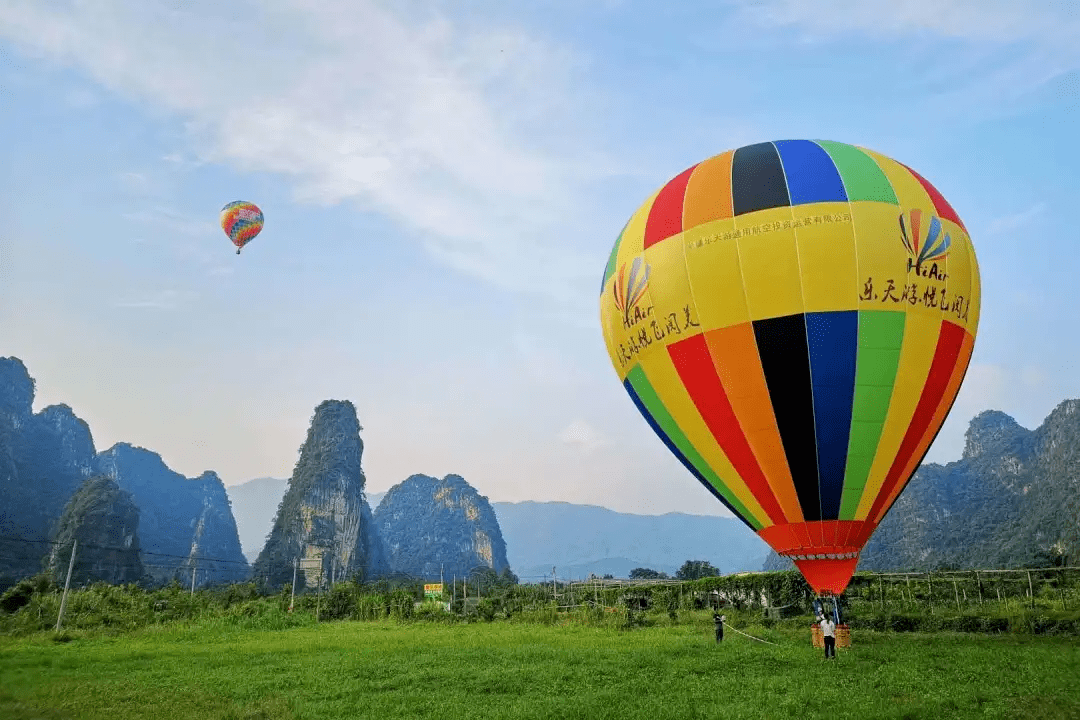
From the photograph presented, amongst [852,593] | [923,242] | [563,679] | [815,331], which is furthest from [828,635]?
[852,593]

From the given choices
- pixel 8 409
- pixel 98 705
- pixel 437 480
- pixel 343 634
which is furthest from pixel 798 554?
pixel 437 480

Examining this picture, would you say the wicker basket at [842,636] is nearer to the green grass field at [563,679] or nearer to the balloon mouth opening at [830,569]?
the green grass field at [563,679]

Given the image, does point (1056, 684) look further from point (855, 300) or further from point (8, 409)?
point (8, 409)

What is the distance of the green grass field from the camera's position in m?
7.82

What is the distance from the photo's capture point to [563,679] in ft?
33.3

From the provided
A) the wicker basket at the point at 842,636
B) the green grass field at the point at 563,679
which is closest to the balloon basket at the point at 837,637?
the wicker basket at the point at 842,636

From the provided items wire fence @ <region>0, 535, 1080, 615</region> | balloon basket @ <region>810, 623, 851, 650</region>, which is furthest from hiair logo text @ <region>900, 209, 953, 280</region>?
wire fence @ <region>0, 535, 1080, 615</region>

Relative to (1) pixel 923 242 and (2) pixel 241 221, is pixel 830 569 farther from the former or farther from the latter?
(2) pixel 241 221

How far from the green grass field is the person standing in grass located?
30 centimetres

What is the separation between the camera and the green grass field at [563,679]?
7.82 metres

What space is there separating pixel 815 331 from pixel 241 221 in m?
21.6

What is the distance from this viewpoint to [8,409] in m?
77.8

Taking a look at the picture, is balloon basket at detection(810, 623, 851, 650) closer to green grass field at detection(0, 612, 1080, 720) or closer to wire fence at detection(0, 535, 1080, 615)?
green grass field at detection(0, 612, 1080, 720)

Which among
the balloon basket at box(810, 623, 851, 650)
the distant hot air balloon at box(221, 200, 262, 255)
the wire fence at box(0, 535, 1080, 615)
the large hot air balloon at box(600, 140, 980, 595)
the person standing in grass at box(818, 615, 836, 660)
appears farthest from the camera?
the distant hot air balloon at box(221, 200, 262, 255)
